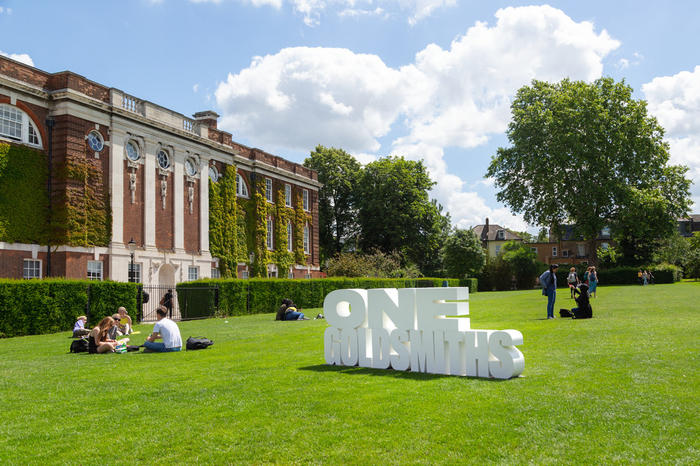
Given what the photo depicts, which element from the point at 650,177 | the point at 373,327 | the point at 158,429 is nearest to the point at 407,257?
the point at 650,177

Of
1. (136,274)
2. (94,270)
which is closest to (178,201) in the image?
(136,274)

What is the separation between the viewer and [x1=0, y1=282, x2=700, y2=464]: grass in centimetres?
562

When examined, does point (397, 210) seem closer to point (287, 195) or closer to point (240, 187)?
point (287, 195)

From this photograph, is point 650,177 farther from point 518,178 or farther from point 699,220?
Result: point 699,220

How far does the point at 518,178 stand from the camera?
56.2 metres

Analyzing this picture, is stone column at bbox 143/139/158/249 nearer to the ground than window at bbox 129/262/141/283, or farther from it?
farther from it

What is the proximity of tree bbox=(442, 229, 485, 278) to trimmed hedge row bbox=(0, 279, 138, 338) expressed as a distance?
4609 centimetres

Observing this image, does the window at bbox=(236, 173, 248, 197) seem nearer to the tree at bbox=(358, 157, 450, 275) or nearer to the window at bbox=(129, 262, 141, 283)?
the window at bbox=(129, 262, 141, 283)

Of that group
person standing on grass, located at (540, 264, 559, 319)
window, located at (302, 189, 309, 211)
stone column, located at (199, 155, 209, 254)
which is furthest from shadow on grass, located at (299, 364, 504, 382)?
window, located at (302, 189, 309, 211)

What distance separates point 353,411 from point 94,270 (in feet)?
87.7

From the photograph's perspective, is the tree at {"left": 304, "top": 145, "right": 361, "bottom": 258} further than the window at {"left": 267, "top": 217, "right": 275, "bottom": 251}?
Yes

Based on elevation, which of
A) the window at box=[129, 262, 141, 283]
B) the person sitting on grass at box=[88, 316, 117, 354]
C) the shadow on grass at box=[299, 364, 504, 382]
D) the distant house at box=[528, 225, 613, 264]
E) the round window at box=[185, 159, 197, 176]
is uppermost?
the round window at box=[185, 159, 197, 176]

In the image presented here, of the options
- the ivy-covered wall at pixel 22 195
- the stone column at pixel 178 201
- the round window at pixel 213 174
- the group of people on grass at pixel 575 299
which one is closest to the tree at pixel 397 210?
the round window at pixel 213 174

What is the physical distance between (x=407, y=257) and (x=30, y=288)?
45.4m
